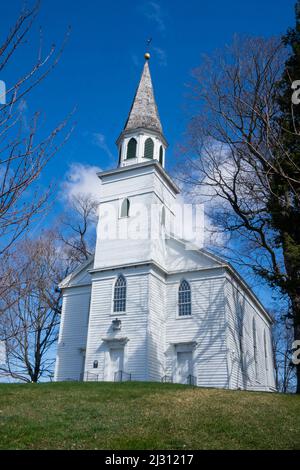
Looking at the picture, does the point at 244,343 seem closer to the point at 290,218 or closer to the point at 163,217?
the point at 163,217

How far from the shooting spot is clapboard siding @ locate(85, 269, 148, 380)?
73.6 ft

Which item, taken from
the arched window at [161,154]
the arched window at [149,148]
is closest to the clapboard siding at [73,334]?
the arched window at [149,148]

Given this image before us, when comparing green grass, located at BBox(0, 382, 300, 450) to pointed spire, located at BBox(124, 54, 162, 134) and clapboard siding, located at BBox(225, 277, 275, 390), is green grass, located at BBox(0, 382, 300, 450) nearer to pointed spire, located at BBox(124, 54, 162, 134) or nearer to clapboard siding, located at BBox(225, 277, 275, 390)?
clapboard siding, located at BBox(225, 277, 275, 390)

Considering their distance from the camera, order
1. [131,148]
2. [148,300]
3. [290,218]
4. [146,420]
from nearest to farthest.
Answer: [146,420] → [290,218] → [148,300] → [131,148]

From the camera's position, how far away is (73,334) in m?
25.7

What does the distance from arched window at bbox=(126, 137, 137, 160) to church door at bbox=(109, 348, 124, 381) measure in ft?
39.1

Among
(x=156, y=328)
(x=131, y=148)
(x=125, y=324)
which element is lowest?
(x=156, y=328)

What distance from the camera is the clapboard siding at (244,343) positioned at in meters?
23.5

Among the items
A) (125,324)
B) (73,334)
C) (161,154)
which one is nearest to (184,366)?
(125,324)

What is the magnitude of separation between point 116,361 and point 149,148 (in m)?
13.2

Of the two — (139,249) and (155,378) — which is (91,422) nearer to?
(155,378)

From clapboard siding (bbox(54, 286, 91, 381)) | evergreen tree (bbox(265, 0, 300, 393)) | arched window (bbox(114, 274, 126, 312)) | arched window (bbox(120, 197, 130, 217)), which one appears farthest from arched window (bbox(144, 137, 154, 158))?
evergreen tree (bbox(265, 0, 300, 393))

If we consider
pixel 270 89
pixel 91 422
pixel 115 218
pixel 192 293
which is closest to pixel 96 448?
pixel 91 422

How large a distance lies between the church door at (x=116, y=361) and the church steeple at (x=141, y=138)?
37.5ft
